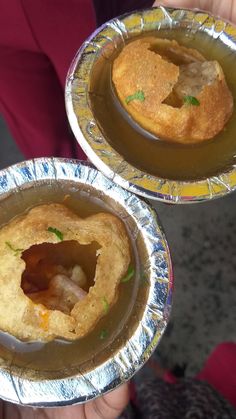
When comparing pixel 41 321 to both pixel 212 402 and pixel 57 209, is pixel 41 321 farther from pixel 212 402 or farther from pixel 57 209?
pixel 212 402

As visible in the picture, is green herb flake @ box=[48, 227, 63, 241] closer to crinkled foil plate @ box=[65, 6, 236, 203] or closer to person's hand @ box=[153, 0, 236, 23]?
crinkled foil plate @ box=[65, 6, 236, 203]

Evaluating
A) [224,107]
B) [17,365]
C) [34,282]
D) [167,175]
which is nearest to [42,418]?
[17,365]

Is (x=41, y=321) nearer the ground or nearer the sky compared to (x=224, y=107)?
nearer the ground

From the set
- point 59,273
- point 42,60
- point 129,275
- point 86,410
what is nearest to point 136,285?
point 129,275

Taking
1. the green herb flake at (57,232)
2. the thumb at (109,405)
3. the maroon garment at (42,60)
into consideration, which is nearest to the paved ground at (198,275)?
the maroon garment at (42,60)

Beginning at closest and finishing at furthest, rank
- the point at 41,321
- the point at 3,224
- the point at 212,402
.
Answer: the point at 41,321, the point at 3,224, the point at 212,402
